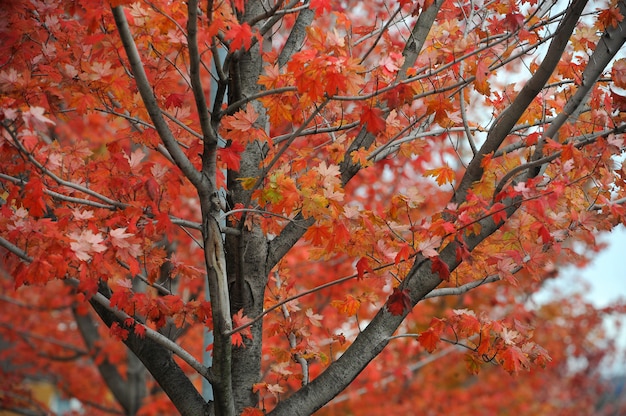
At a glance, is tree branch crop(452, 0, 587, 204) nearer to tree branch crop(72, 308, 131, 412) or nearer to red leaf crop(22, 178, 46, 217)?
red leaf crop(22, 178, 46, 217)

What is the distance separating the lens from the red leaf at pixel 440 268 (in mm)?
3449

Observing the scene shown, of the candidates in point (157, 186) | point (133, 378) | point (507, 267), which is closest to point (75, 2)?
point (157, 186)

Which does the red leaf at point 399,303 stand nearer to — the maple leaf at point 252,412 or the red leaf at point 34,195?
the maple leaf at point 252,412

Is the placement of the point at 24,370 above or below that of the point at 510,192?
above

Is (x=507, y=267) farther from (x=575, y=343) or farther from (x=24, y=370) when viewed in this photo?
(x=575, y=343)

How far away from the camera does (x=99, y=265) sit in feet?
10.4

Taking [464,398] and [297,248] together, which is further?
[464,398]

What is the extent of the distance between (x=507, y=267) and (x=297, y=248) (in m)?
6.65

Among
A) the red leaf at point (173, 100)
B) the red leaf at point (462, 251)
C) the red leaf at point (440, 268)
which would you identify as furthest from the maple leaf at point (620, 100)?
the red leaf at point (173, 100)

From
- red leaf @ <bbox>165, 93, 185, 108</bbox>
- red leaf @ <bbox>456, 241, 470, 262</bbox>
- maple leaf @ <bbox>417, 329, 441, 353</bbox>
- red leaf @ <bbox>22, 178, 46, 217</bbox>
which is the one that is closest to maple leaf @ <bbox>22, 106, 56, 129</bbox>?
red leaf @ <bbox>22, 178, 46, 217</bbox>

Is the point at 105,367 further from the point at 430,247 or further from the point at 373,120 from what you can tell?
the point at 373,120

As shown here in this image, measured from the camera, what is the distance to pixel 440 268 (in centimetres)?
347

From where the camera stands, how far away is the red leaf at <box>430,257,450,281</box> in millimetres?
3449

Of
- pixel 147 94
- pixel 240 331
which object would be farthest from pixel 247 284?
pixel 147 94
